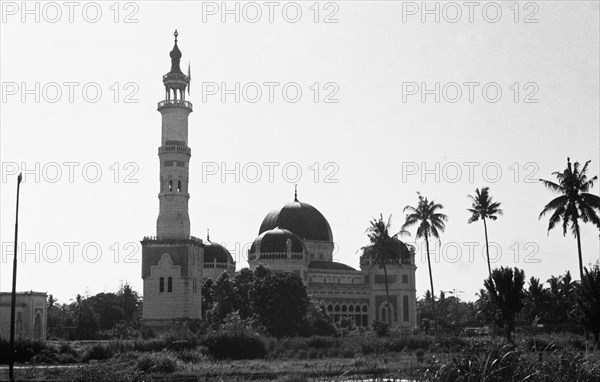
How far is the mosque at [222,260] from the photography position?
285 feet

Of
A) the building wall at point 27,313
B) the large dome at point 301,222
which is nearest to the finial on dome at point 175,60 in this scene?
the building wall at point 27,313

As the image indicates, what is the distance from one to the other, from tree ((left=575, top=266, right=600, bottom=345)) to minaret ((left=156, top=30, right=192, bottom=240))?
4400cm

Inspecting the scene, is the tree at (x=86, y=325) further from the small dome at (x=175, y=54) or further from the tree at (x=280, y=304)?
the small dome at (x=175, y=54)

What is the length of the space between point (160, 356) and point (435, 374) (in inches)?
939

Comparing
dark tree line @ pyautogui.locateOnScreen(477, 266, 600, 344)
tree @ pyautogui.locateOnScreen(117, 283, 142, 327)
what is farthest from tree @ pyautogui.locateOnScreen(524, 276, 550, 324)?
tree @ pyautogui.locateOnScreen(117, 283, 142, 327)

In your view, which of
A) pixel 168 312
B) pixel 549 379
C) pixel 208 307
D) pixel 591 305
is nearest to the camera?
pixel 549 379

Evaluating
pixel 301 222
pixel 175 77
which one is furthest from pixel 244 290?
pixel 301 222

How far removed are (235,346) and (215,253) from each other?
69467mm

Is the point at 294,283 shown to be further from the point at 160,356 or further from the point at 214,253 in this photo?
the point at 160,356

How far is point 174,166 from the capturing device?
290 ft

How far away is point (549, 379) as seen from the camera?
23.0 meters

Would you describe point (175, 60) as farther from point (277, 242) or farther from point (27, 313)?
point (277, 242)

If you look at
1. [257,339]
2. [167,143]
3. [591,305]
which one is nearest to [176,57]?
[167,143]

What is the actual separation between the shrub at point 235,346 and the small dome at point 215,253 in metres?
67.0
